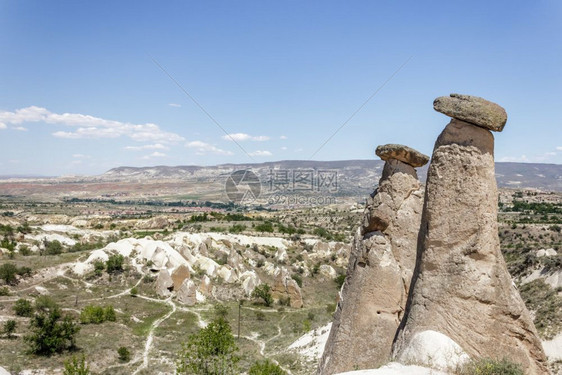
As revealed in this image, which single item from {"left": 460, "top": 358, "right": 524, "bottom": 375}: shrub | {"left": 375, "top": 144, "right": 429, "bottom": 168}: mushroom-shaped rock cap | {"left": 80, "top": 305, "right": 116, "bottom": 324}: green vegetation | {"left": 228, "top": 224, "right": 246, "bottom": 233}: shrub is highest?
{"left": 375, "top": 144, "right": 429, "bottom": 168}: mushroom-shaped rock cap

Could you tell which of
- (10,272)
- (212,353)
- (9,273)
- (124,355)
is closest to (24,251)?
(10,272)

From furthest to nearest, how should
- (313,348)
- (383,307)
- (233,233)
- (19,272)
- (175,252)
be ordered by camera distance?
1. (233,233)
2. (175,252)
3. (19,272)
4. (313,348)
5. (383,307)

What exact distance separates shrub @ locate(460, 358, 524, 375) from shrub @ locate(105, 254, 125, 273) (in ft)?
114

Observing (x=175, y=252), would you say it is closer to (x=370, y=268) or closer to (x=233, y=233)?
(x=233, y=233)

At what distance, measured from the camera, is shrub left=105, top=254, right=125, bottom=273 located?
1398 inches

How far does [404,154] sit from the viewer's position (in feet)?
30.5

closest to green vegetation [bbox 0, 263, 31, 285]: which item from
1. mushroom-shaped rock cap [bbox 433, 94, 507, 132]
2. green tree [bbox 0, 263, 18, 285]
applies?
green tree [bbox 0, 263, 18, 285]

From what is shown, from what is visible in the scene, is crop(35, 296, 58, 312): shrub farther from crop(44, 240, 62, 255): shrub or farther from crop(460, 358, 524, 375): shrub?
crop(460, 358, 524, 375): shrub

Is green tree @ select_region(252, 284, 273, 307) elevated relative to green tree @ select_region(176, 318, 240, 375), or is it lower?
lower

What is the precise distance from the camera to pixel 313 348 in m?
20.6

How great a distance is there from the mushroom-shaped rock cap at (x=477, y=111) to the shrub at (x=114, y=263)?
34827 mm

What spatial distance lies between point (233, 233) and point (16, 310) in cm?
3420

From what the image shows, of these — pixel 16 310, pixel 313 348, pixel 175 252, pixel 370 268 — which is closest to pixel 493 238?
pixel 370 268

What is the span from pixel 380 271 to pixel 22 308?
24.5 metres
